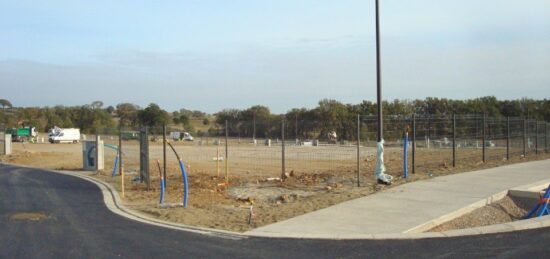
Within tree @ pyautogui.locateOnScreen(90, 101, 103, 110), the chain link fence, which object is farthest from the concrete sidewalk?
tree @ pyautogui.locateOnScreen(90, 101, 103, 110)

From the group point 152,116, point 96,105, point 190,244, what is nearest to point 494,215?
point 190,244

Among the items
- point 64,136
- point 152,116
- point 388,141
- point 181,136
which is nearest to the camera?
point 388,141

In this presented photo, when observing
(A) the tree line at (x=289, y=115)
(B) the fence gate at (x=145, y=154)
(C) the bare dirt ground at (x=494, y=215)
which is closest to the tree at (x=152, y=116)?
(A) the tree line at (x=289, y=115)

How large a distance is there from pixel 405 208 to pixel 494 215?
1805mm

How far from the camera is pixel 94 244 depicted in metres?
8.41

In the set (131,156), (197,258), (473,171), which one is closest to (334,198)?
(197,258)

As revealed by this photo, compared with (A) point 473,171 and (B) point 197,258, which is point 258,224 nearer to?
(B) point 197,258

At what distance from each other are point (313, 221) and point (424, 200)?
3189 millimetres

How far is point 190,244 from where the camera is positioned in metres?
8.39

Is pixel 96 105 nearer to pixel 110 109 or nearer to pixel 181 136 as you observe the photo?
pixel 110 109

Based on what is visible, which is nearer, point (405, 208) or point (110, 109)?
point (405, 208)

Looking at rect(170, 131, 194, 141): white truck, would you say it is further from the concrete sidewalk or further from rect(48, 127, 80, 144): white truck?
the concrete sidewalk

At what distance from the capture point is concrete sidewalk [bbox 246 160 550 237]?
365 inches

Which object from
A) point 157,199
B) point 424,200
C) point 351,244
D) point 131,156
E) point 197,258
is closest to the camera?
point 197,258
